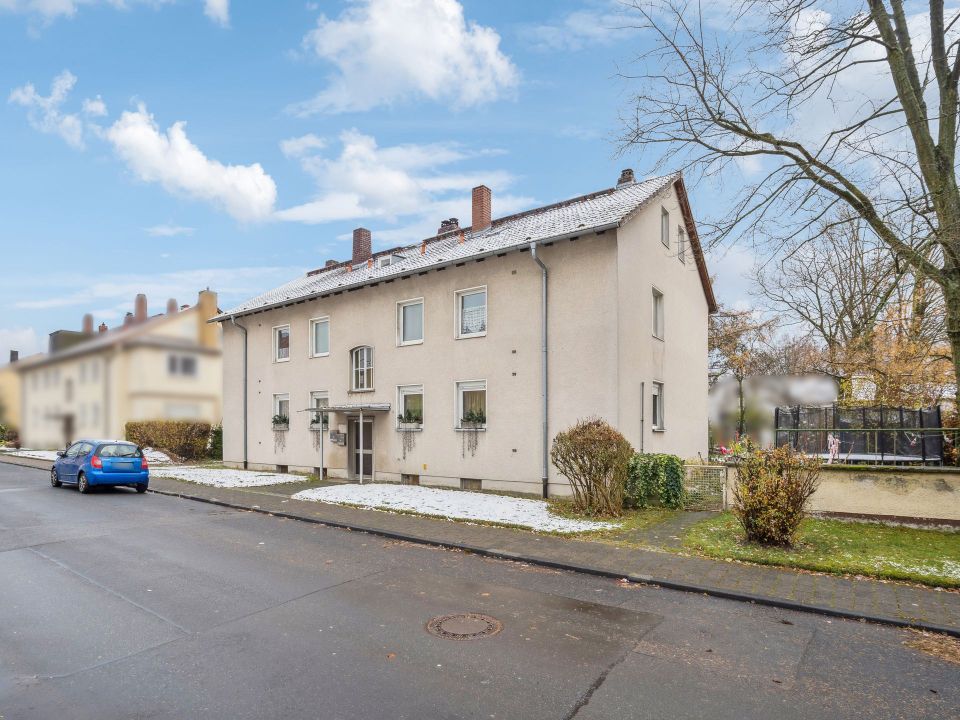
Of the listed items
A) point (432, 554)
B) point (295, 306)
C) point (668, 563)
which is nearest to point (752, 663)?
point (668, 563)

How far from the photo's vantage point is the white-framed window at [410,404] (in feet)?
56.3

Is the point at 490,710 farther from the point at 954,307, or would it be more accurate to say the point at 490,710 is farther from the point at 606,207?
the point at 606,207

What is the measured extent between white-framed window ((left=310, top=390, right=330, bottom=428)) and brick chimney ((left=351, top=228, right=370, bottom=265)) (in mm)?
8589

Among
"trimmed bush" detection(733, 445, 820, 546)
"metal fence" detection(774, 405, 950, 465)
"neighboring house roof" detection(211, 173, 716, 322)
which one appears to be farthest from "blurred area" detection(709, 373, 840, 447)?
"trimmed bush" detection(733, 445, 820, 546)

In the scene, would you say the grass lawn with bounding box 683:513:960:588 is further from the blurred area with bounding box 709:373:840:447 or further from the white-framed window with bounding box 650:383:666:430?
the blurred area with bounding box 709:373:840:447

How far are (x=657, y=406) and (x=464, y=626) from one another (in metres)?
12.5

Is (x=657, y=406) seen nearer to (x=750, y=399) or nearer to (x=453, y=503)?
(x=453, y=503)

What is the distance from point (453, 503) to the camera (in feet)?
42.2

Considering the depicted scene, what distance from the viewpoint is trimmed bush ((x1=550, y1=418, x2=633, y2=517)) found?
11.2m

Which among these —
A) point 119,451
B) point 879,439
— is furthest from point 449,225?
point 879,439

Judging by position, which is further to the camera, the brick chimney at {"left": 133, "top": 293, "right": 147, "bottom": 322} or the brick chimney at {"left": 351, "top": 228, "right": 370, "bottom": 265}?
the brick chimney at {"left": 351, "top": 228, "right": 370, "bottom": 265}

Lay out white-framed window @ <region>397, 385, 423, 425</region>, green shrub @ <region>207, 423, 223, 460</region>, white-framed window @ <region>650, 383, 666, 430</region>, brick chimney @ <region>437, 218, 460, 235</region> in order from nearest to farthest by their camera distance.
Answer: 1. white-framed window @ <region>650, 383, 666, 430</region>
2. white-framed window @ <region>397, 385, 423, 425</region>
3. brick chimney @ <region>437, 218, 460, 235</region>
4. green shrub @ <region>207, 423, 223, 460</region>

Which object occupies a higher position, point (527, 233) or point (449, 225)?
point (449, 225)

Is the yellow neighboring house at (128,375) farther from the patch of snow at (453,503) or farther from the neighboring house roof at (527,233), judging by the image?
the neighboring house roof at (527,233)
